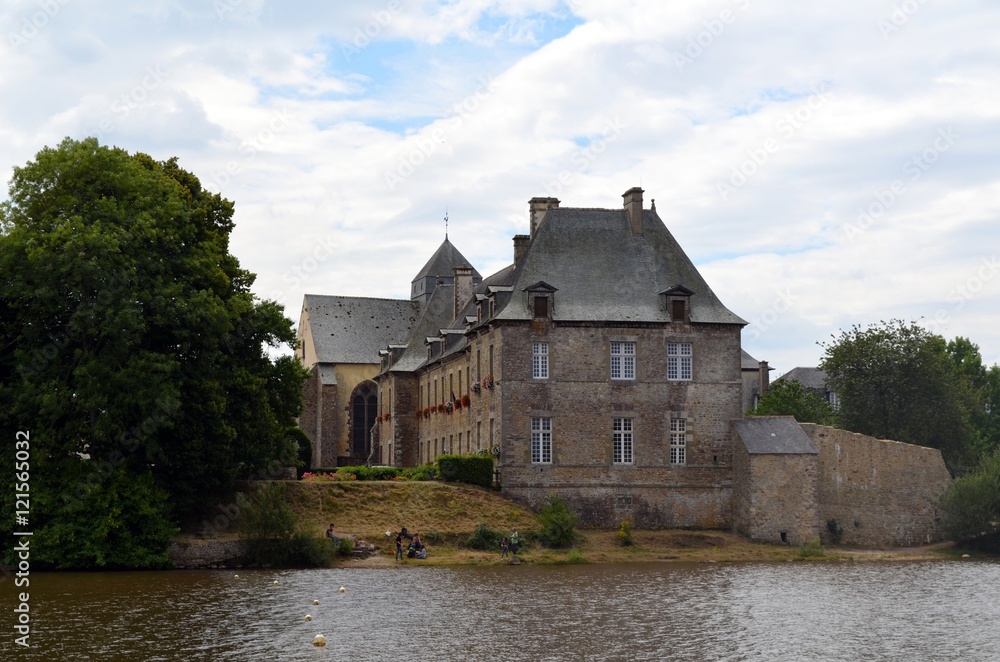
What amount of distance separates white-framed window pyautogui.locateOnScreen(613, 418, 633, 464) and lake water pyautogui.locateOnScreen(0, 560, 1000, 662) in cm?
1013

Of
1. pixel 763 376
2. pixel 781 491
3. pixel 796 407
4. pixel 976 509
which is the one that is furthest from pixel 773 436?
pixel 763 376

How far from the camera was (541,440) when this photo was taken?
47.2 meters

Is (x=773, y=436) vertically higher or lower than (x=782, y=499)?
higher

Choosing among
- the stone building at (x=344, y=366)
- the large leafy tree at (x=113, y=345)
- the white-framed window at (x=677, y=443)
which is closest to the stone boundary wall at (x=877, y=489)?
the white-framed window at (x=677, y=443)

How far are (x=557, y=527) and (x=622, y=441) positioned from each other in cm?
559

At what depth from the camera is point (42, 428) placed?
35.9 metres

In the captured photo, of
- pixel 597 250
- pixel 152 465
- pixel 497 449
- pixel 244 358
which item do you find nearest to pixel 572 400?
pixel 497 449

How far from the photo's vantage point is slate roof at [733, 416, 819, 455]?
150ft

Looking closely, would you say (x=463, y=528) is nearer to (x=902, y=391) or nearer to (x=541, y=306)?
(x=541, y=306)

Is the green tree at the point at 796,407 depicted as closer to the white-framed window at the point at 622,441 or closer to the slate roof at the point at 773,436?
the slate roof at the point at 773,436

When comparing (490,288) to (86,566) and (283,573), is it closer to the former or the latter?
(283,573)

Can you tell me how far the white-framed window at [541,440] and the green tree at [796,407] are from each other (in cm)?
1785

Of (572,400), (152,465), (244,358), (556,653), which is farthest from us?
(572,400)

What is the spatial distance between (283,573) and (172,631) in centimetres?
1319
